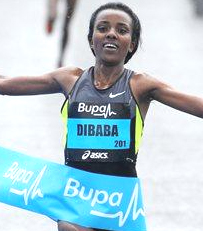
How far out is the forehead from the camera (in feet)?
17.9

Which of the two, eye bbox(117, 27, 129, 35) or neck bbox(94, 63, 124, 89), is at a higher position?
eye bbox(117, 27, 129, 35)

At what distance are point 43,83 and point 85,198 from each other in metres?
0.71

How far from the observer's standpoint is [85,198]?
17.6 ft

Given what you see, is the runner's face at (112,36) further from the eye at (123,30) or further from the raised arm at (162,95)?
the raised arm at (162,95)

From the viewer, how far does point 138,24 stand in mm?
5609

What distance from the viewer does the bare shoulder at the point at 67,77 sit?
5.56 m

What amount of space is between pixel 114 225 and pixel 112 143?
41cm

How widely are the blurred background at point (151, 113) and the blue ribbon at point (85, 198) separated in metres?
2.61

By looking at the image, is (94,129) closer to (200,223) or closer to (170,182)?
(200,223)

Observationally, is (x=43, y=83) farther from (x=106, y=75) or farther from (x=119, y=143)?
(x=119, y=143)

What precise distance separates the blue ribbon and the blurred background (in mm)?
2609

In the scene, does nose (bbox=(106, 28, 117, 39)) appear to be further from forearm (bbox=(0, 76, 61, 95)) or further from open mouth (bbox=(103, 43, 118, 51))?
forearm (bbox=(0, 76, 61, 95))

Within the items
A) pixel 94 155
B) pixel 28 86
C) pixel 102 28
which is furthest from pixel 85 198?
pixel 102 28

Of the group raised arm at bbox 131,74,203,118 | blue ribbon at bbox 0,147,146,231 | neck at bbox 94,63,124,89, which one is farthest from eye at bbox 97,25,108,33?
blue ribbon at bbox 0,147,146,231
